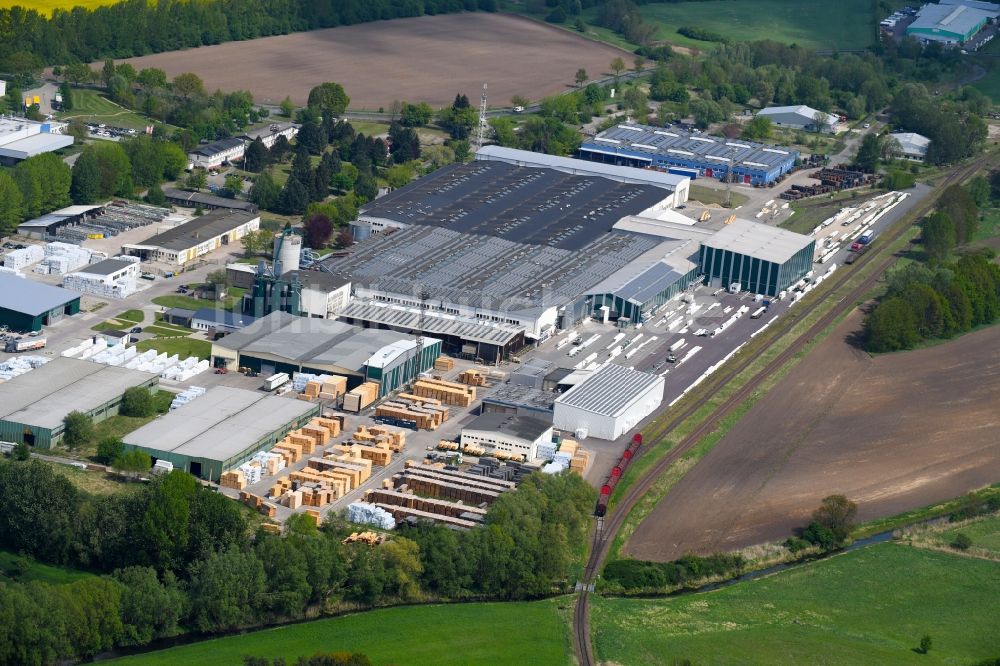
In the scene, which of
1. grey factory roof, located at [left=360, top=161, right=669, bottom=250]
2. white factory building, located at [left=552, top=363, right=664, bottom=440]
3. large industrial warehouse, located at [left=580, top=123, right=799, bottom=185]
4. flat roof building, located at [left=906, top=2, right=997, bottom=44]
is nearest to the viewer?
white factory building, located at [left=552, top=363, right=664, bottom=440]

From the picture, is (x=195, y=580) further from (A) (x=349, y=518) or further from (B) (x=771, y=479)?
(B) (x=771, y=479)

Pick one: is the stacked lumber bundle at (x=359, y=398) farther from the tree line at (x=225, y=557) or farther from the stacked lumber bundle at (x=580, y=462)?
the tree line at (x=225, y=557)

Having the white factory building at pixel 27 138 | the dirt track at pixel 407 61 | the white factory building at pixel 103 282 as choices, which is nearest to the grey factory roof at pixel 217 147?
the white factory building at pixel 27 138

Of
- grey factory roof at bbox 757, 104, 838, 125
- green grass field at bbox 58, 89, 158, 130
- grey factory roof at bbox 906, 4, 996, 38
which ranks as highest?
grey factory roof at bbox 906, 4, 996, 38

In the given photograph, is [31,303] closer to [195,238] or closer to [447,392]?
[195,238]

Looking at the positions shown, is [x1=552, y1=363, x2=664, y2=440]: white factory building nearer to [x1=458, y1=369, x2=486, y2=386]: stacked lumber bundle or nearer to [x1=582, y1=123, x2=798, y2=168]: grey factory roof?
[x1=458, y1=369, x2=486, y2=386]: stacked lumber bundle

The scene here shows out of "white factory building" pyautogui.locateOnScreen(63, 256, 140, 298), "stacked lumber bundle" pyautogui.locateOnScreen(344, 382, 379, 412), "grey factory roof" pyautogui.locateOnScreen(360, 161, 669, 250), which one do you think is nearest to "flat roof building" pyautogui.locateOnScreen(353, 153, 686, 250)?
"grey factory roof" pyautogui.locateOnScreen(360, 161, 669, 250)
